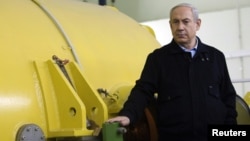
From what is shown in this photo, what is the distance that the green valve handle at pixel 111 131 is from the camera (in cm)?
168

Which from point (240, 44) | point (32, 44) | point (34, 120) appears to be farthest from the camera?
point (240, 44)

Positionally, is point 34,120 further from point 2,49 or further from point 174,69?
point 174,69

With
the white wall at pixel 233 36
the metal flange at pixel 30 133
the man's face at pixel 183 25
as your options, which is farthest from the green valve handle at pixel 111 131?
the white wall at pixel 233 36

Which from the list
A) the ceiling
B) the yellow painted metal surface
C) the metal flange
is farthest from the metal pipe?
the ceiling

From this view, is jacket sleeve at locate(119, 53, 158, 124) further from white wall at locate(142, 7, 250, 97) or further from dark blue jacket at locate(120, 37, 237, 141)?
white wall at locate(142, 7, 250, 97)

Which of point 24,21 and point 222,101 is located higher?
point 24,21

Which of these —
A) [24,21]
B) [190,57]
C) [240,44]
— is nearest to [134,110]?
[190,57]

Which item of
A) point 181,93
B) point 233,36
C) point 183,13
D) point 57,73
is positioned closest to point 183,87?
point 181,93

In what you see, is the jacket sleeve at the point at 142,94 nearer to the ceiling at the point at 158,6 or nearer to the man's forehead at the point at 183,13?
the man's forehead at the point at 183,13

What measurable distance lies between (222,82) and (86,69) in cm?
68

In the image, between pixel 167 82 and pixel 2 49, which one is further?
pixel 167 82

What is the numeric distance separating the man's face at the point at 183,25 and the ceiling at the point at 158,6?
15.1 ft

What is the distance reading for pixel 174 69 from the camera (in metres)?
1.95

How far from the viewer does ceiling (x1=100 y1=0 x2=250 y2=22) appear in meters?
6.45
